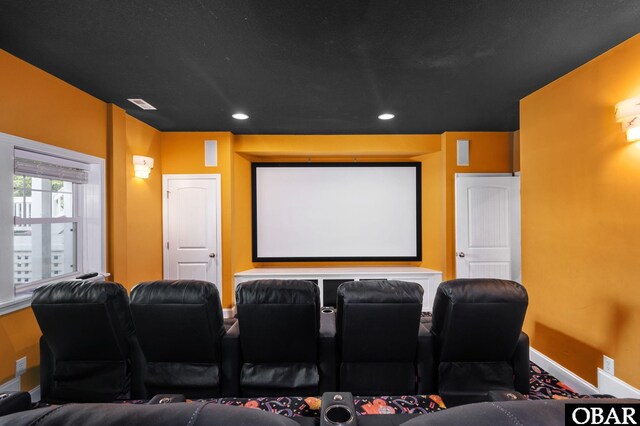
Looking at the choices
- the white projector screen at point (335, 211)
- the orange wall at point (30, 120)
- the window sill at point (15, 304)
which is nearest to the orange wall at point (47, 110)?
the orange wall at point (30, 120)

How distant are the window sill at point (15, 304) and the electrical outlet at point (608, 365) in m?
4.45

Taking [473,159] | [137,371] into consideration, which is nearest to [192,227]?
[137,371]

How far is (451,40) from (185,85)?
7.43 ft

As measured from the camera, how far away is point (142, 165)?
3586 mm

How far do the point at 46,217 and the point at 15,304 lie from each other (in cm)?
82

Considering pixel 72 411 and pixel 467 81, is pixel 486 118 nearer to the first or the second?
pixel 467 81

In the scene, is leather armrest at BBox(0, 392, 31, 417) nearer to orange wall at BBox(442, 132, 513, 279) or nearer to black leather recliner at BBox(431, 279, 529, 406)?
black leather recliner at BBox(431, 279, 529, 406)

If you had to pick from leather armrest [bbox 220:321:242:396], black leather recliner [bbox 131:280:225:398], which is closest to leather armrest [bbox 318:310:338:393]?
leather armrest [bbox 220:321:242:396]

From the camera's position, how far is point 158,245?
13.5 feet

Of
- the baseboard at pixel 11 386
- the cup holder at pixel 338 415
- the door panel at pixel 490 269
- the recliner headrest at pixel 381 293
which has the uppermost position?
the recliner headrest at pixel 381 293

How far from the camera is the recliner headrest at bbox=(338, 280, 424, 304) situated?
1.64 m

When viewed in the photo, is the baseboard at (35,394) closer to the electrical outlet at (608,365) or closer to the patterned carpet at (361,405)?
the patterned carpet at (361,405)

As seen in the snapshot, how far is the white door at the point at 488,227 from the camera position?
4.12m

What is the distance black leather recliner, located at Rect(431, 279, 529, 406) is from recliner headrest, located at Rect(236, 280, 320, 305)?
0.80 metres
